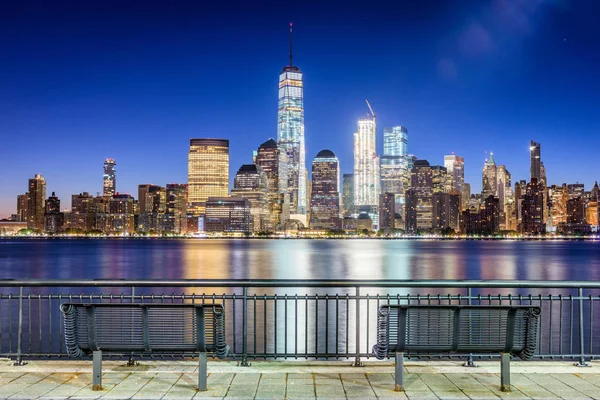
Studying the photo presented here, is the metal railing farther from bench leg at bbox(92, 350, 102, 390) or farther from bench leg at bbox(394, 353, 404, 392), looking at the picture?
bench leg at bbox(92, 350, 102, 390)

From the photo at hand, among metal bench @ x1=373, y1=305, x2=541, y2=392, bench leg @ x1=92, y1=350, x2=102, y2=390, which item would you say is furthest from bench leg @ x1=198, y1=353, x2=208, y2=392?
metal bench @ x1=373, y1=305, x2=541, y2=392

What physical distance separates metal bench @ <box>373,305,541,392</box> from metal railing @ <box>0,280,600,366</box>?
935 millimetres

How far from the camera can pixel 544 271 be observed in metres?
82.7

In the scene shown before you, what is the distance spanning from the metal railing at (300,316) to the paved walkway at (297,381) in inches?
16.5

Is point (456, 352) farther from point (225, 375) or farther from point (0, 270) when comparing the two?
point (0, 270)

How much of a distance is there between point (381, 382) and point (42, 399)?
195 inches

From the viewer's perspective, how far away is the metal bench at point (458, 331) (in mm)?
8734

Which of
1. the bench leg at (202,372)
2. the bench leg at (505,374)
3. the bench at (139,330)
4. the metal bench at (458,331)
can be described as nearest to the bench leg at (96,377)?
the bench at (139,330)

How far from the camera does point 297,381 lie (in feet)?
30.5

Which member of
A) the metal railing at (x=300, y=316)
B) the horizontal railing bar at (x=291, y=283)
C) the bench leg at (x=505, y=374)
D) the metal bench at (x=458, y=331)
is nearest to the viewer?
the metal bench at (x=458, y=331)

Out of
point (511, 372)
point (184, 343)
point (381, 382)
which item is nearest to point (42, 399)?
point (184, 343)

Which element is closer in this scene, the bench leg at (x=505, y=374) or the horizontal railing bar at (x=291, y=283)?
the bench leg at (x=505, y=374)

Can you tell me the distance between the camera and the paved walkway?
8.57 m

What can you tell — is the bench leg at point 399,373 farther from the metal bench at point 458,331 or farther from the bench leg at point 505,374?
the bench leg at point 505,374
